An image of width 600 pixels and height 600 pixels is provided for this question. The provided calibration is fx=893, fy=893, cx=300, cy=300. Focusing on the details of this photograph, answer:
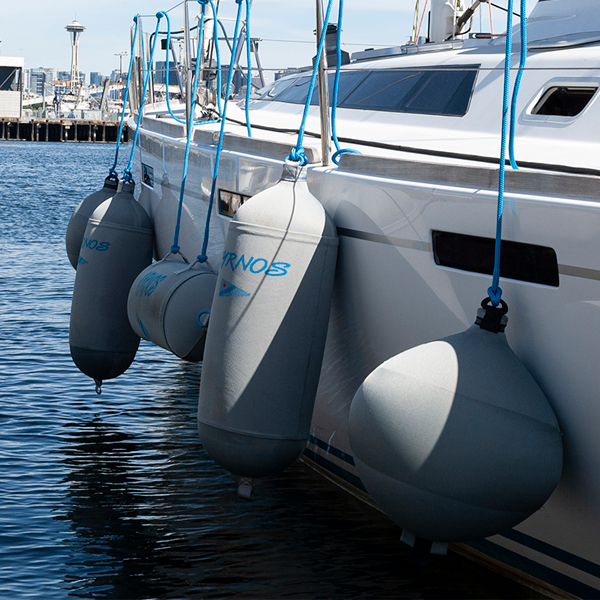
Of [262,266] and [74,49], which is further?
[74,49]

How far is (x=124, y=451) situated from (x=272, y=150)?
2.04m

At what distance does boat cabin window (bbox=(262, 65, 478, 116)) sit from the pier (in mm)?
60902

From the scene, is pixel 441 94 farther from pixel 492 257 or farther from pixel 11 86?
pixel 11 86

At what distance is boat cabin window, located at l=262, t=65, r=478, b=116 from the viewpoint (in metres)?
3.93

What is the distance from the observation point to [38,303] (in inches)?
348

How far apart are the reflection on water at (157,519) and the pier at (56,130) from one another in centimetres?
6013

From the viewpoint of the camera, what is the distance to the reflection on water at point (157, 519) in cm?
334

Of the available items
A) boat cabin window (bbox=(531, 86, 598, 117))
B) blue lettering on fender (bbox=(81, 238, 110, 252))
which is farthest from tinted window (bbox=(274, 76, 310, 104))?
boat cabin window (bbox=(531, 86, 598, 117))

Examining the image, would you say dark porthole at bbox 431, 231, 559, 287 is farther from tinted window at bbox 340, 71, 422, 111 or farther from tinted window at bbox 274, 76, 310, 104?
tinted window at bbox 274, 76, 310, 104

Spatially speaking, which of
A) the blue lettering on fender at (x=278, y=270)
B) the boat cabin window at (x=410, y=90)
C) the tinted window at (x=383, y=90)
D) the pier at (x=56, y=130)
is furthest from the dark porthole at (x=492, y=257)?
the pier at (x=56, y=130)

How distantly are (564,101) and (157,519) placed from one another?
8.08 ft

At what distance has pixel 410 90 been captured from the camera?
14.0 feet

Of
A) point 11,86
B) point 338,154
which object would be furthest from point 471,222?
point 11,86

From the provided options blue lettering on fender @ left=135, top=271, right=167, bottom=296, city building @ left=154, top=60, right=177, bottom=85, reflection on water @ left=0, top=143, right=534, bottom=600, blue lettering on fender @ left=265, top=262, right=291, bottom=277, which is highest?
city building @ left=154, top=60, right=177, bottom=85
